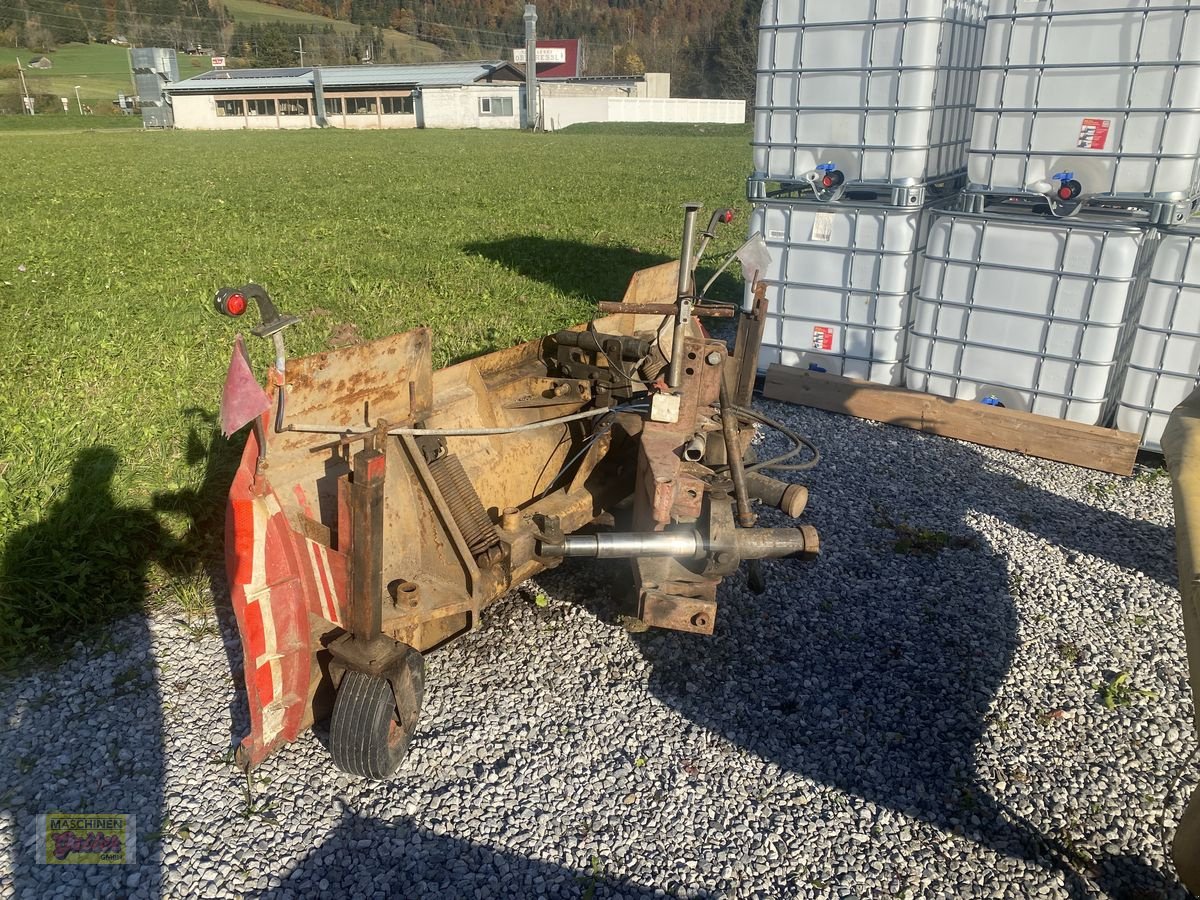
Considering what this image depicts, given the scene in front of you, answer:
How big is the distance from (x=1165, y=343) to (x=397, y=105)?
69318 mm

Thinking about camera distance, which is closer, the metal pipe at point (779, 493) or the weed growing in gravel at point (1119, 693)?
the weed growing in gravel at point (1119, 693)

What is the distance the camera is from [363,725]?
10.6 feet

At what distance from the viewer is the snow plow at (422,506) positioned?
3.09 meters

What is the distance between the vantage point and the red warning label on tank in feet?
19.7

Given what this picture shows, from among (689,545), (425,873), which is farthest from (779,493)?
(425,873)

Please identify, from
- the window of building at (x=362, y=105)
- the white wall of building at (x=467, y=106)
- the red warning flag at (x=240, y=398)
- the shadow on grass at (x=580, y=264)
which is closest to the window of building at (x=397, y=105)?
the window of building at (x=362, y=105)

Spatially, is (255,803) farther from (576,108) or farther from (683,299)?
(576,108)

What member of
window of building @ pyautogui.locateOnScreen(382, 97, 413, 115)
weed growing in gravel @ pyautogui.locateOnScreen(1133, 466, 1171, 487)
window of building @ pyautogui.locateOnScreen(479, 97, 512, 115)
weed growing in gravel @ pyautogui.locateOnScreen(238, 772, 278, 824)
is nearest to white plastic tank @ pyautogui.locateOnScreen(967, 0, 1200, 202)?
weed growing in gravel @ pyautogui.locateOnScreen(1133, 466, 1171, 487)

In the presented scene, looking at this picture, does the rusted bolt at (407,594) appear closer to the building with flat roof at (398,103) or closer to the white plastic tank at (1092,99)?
the white plastic tank at (1092,99)

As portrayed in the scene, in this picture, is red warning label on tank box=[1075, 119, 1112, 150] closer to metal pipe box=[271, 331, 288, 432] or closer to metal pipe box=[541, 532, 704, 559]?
metal pipe box=[541, 532, 704, 559]

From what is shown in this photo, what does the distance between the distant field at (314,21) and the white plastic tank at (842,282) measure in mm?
126883

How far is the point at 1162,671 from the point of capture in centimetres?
413

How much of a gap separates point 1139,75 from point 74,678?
716 cm

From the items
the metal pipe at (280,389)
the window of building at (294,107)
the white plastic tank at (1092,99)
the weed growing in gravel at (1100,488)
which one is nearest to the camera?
the metal pipe at (280,389)
